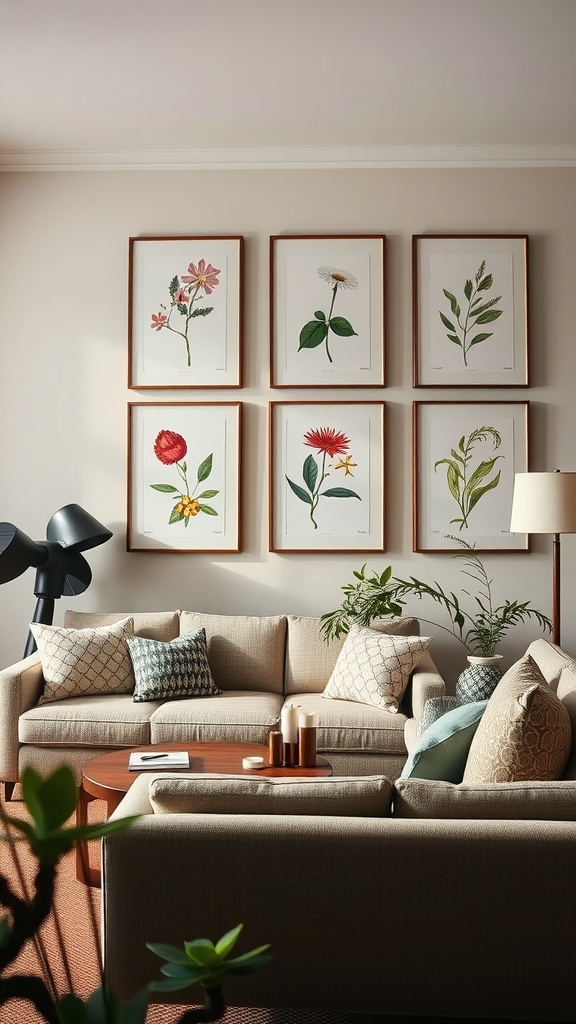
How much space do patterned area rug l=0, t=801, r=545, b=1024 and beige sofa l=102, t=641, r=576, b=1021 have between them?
0.33 feet

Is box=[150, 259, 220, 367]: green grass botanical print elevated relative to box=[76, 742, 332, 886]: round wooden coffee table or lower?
elevated

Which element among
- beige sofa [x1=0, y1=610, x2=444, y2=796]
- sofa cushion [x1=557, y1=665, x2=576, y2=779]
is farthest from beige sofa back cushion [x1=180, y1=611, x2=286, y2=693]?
sofa cushion [x1=557, y1=665, x2=576, y2=779]

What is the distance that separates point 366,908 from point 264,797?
0.30 metres

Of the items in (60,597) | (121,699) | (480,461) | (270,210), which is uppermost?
(270,210)

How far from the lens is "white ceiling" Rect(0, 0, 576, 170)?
3186 millimetres

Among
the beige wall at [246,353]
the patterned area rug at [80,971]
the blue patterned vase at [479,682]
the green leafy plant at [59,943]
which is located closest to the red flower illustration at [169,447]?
the beige wall at [246,353]

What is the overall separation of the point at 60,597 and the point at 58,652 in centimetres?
55

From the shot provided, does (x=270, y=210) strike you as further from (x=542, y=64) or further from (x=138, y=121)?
(x=542, y=64)

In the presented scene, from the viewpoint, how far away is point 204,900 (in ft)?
5.93

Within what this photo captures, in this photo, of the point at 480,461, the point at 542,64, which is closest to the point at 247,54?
the point at 542,64

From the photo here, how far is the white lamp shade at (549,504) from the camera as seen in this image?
3.71 metres

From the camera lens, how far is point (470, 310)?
4.45m

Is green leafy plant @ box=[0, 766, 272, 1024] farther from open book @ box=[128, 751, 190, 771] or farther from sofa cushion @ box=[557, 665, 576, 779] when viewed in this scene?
open book @ box=[128, 751, 190, 771]

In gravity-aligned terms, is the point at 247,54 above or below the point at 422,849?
above
